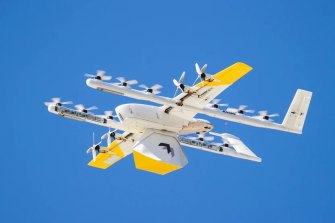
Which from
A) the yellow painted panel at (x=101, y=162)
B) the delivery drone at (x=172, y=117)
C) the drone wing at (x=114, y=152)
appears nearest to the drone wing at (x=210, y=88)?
the delivery drone at (x=172, y=117)

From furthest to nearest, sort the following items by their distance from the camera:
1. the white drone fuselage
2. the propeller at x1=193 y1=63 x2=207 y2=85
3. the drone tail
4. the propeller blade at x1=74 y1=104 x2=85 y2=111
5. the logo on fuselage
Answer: the drone tail → the propeller blade at x1=74 y1=104 x2=85 y2=111 → the white drone fuselage → the logo on fuselage → the propeller at x1=193 y1=63 x2=207 y2=85

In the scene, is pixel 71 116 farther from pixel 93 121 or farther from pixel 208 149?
pixel 208 149

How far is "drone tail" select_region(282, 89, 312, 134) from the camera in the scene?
7231cm

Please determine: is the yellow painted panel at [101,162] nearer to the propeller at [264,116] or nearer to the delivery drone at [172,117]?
the delivery drone at [172,117]

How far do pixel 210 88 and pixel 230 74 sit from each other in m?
2.56

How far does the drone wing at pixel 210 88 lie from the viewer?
65.2 m

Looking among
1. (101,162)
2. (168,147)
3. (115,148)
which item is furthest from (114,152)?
(168,147)

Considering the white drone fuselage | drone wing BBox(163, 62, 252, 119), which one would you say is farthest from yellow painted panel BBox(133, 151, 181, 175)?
drone wing BBox(163, 62, 252, 119)

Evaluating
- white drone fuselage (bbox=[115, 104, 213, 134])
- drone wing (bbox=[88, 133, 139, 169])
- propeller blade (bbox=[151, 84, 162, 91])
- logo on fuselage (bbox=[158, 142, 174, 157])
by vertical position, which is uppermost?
drone wing (bbox=[88, 133, 139, 169])

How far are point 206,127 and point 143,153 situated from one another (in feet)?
25.6

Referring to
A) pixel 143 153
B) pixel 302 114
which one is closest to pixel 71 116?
pixel 143 153

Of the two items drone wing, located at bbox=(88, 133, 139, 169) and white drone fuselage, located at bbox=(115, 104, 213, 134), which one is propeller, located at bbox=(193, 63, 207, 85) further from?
drone wing, located at bbox=(88, 133, 139, 169)

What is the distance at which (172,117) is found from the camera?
70750 mm

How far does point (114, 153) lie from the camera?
78.8 m
